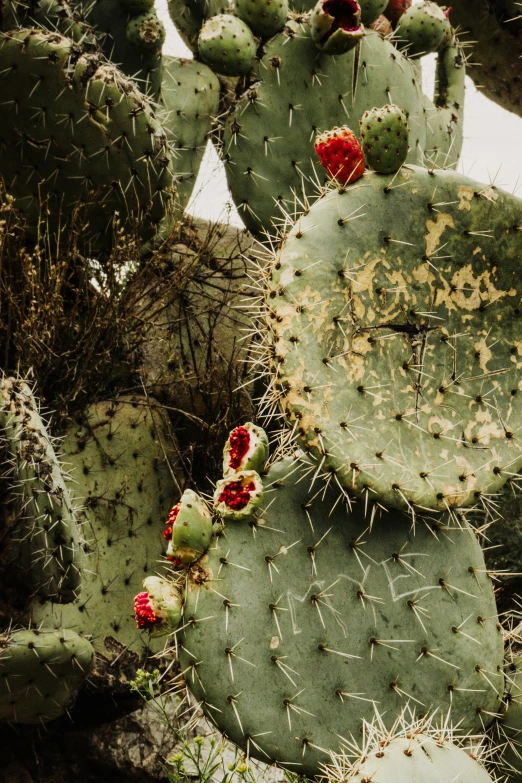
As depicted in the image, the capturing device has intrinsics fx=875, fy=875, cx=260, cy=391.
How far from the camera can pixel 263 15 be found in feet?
8.96

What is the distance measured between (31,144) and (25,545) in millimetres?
1254

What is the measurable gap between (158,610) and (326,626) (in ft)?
1.17

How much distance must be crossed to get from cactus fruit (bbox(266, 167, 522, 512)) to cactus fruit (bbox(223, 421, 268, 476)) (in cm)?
20

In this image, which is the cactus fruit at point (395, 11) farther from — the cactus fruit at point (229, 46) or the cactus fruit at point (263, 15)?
the cactus fruit at point (229, 46)

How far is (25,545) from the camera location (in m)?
2.27

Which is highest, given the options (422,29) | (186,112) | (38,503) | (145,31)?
(422,29)

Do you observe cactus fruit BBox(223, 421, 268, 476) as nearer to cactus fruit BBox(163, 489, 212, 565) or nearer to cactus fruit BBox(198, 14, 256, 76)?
cactus fruit BBox(163, 489, 212, 565)

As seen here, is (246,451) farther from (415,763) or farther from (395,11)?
(395,11)

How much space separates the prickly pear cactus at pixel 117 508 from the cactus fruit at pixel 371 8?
1.55 m

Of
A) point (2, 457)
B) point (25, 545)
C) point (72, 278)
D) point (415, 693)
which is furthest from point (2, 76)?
point (415, 693)

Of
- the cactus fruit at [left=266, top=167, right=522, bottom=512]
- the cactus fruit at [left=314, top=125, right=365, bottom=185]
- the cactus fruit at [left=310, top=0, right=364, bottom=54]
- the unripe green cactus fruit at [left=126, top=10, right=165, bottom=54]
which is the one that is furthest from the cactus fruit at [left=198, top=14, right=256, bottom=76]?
the cactus fruit at [left=266, top=167, right=522, bottom=512]

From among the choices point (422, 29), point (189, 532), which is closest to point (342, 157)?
point (189, 532)

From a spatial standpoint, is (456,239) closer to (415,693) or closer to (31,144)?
(415,693)

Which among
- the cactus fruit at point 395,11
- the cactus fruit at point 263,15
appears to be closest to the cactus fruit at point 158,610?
the cactus fruit at point 263,15
